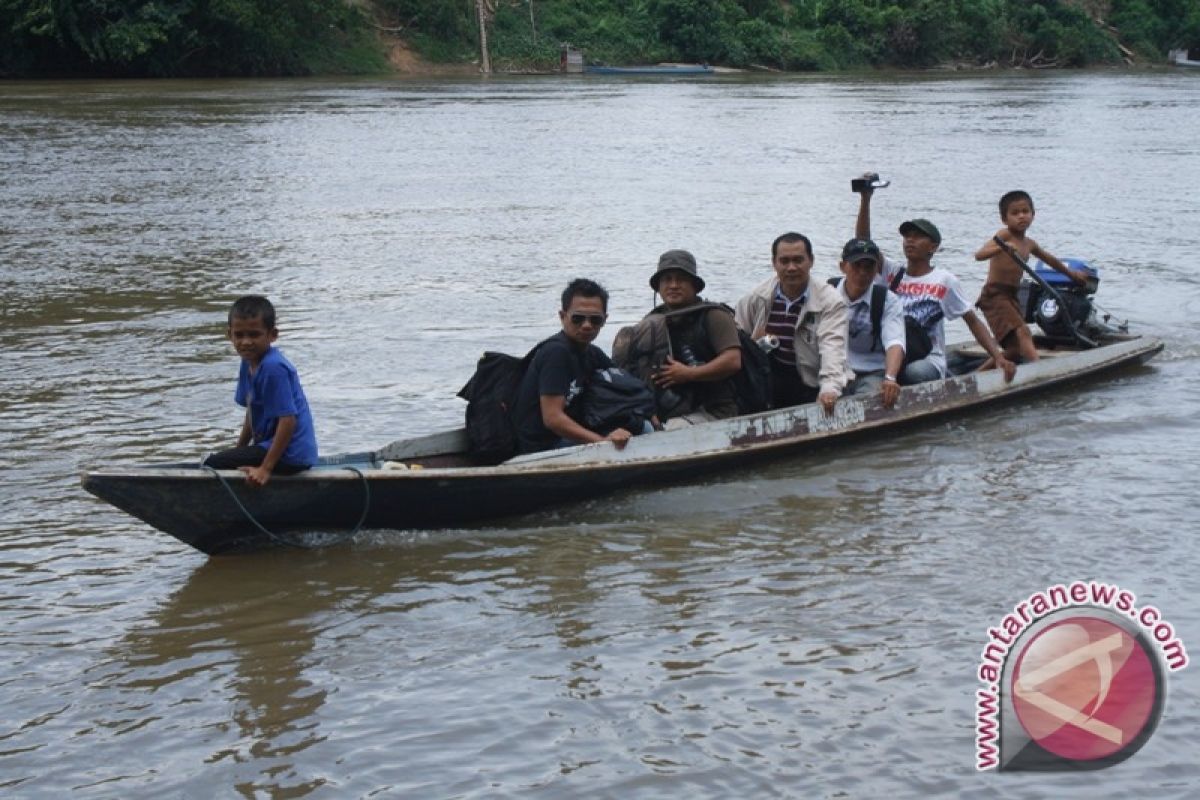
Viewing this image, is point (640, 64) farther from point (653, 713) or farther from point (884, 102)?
point (653, 713)

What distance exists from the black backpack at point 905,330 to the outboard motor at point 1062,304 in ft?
4.67

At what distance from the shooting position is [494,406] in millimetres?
6699

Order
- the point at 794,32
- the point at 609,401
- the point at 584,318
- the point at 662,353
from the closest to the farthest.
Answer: the point at 584,318, the point at 609,401, the point at 662,353, the point at 794,32

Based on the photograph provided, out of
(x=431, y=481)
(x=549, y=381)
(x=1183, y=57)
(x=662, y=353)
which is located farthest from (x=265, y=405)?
(x=1183, y=57)

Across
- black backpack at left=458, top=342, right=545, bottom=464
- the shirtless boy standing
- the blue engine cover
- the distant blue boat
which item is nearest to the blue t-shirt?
black backpack at left=458, top=342, right=545, bottom=464

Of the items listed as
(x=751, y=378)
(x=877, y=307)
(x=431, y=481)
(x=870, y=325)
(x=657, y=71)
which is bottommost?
(x=431, y=481)

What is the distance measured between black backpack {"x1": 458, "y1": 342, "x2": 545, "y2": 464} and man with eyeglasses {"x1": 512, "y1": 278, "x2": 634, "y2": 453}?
0.05 meters

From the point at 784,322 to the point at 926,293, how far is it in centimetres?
93

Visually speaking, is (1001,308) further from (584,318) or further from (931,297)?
(584,318)

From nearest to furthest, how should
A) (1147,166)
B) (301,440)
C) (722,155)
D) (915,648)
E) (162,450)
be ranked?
(915,648) < (301,440) < (162,450) < (1147,166) < (722,155)

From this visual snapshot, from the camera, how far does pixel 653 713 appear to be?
4.71 m

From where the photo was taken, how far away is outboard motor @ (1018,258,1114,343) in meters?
9.28

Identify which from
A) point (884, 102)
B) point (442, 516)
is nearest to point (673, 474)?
point (442, 516)

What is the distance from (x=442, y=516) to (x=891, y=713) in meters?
2.27
